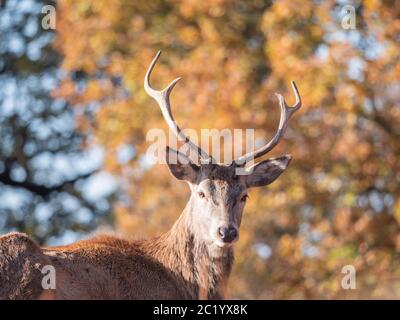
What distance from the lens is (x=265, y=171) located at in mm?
10273

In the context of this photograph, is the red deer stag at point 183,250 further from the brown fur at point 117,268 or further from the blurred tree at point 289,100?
the blurred tree at point 289,100

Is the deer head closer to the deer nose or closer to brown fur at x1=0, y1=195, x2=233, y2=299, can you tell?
the deer nose

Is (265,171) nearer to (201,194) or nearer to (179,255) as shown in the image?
(201,194)

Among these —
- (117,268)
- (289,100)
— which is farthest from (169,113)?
(289,100)

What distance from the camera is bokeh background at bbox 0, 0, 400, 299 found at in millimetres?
18875

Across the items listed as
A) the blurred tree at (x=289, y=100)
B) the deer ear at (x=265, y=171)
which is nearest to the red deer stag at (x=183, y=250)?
the deer ear at (x=265, y=171)

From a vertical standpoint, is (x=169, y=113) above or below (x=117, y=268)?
above

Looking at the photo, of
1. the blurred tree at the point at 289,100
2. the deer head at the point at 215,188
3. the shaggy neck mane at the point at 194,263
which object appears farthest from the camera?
the blurred tree at the point at 289,100

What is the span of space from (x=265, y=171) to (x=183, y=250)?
3.74 feet

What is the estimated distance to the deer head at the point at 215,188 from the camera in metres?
9.52

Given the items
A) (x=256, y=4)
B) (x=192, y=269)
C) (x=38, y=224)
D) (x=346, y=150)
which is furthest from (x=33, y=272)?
(x=38, y=224)

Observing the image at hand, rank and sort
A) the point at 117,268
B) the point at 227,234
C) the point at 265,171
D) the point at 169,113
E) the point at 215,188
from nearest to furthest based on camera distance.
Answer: the point at 117,268 < the point at 227,234 < the point at 215,188 < the point at 169,113 < the point at 265,171

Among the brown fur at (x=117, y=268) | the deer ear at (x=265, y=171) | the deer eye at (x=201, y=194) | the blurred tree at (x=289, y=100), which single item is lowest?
the brown fur at (x=117, y=268)

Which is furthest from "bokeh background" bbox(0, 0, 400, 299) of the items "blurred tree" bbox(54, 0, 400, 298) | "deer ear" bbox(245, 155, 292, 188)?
"deer ear" bbox(245, 155, 292, 188)
